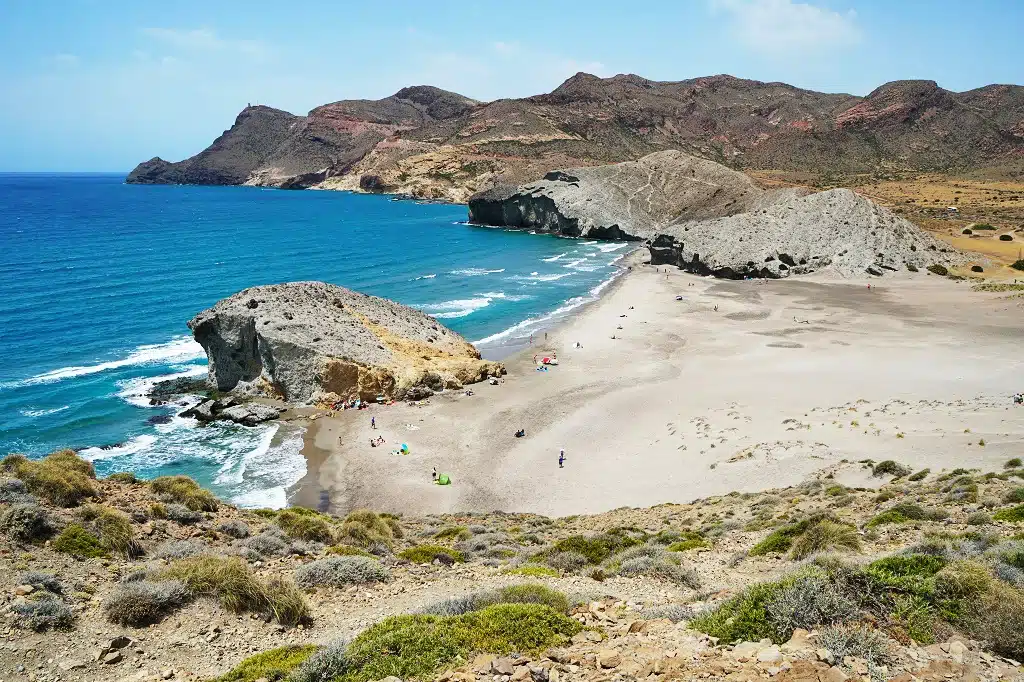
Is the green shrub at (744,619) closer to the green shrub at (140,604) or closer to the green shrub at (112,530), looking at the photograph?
the green shrub at (140,604)

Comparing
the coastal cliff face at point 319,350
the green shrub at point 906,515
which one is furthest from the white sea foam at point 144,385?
the green shrub at point 906,515

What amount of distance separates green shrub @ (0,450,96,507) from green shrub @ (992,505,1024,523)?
62.3 ft

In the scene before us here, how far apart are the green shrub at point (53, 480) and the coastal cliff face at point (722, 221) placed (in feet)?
199

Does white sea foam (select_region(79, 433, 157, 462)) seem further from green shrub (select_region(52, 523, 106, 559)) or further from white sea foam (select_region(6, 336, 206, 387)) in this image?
green shrub (select_region(52, 523, 106, 559))

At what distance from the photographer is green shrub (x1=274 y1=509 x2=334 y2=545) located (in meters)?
14.5

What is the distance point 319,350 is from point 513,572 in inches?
904

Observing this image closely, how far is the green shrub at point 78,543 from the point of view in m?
11.2

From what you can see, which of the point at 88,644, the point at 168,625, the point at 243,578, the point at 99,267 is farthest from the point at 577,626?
the point at 99,267

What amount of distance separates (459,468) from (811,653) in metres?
20.4

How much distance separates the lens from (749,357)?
37.7 metres

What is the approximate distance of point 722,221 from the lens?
73.3m

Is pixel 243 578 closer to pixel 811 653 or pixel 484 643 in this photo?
pixel 484 643

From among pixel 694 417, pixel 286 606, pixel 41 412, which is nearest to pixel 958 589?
pixel 286 606

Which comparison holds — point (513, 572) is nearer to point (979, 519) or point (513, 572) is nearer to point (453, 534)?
point (453, 534)
